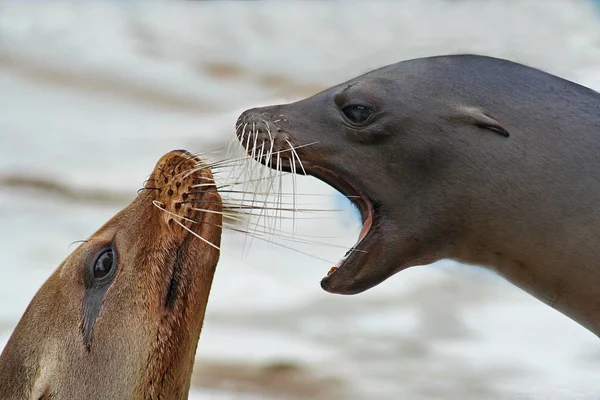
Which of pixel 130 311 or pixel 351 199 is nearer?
pixel 130 311

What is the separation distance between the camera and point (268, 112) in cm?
263

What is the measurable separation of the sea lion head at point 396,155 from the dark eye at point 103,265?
44 cm

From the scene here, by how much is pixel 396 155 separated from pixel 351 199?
0.60 ft

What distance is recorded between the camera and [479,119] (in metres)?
2.41

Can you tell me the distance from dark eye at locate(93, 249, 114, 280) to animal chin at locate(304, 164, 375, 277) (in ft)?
1.72

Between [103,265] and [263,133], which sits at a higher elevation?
[263,133]

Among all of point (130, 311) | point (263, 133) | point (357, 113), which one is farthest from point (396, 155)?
point (130, 311)

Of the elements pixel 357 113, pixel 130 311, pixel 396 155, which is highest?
pixel 357 113

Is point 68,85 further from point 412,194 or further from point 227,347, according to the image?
point 412,194

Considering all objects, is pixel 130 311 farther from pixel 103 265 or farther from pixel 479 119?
pixel 479 119

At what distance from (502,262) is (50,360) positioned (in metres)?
1.10

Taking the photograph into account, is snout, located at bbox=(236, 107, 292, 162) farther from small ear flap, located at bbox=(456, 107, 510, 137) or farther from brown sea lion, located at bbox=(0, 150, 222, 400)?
small ear flap, located at bbox=(456, 107, 510, 137)

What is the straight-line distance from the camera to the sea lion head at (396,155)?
242 cm

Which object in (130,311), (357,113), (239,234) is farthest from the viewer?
(239,234)
